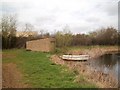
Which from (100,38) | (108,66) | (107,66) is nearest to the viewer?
(108,66)

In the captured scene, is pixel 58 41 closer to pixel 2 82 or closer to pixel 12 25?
pixel 12 25

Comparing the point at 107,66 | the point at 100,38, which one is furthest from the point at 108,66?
the point at 100,38

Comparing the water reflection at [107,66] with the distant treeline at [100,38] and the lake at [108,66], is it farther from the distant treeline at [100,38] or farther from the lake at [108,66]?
the distant treeline at [100,38]

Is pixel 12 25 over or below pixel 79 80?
over

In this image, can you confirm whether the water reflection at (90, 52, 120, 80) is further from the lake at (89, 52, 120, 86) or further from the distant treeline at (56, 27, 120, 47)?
the distant treeline at (56, 27, 120, 47)

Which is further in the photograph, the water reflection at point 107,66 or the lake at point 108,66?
the water reflection at point 107,66

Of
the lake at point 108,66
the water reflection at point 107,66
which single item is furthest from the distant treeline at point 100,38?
the lake at point 108,66

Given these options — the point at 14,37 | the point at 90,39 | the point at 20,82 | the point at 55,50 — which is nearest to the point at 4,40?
the point at 14,37

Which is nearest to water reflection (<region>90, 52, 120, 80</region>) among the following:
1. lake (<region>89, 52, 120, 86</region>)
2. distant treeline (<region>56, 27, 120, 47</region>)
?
lake (<region>89, 52, 120, 86</region>)

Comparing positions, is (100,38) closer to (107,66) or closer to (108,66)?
(107,66)

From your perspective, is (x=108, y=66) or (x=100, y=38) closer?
(x=108, y=66)

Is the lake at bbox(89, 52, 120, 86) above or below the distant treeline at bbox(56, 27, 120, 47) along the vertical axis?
below

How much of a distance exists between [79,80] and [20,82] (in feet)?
8.73

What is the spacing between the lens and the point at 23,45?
35.9m
